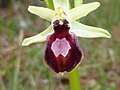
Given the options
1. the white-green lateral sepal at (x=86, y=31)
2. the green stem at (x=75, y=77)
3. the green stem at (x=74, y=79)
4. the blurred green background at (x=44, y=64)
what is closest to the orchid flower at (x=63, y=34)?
the white-green lateral sepal at (x=86, y=31)

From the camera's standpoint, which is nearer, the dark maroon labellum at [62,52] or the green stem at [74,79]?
the dark maroon labellum at [62,52]

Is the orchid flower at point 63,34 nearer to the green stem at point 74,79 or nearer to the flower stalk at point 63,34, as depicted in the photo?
the flower stalk at point 63,34

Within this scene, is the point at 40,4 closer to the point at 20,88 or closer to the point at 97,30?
the point at 20,88

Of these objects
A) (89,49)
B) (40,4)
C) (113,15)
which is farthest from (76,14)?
(40,4)

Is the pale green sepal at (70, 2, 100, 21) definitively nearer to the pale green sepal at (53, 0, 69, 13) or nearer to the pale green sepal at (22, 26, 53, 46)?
the pale green sepal at (53, 0, 69, 13)

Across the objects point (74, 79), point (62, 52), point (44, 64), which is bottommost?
point (44, 64)

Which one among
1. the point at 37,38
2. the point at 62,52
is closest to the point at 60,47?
the point at 62,52

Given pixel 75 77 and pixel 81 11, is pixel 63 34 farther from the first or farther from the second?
pixel 75 77
